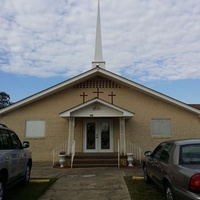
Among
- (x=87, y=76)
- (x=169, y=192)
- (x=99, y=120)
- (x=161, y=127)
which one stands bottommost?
(x=169, y=192)

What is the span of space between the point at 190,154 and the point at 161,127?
11193mm

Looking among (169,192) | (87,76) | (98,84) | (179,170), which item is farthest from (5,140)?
(98,84)

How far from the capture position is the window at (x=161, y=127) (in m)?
16.3

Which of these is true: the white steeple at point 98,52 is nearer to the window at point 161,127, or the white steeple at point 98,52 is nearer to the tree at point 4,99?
the window at point 161,127

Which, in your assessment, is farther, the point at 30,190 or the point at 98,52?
the point at 98,52

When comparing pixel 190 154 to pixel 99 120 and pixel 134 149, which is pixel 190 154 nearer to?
pixel 134 149

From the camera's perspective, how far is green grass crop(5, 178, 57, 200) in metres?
6.90

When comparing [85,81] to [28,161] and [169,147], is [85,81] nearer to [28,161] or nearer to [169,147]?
[28,161]

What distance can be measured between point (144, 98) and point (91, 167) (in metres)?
5.88

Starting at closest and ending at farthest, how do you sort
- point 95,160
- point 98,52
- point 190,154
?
1. point 190,154
2. point 95,160
3. point 98,52

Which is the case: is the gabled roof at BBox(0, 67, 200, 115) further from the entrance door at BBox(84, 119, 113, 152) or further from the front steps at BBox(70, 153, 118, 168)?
the front steps at BBox(70, 153, 118, 168)

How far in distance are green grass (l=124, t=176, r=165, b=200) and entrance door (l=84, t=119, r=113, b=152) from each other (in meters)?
6.84

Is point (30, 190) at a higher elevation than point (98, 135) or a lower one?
lower

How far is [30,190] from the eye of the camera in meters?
7.65
